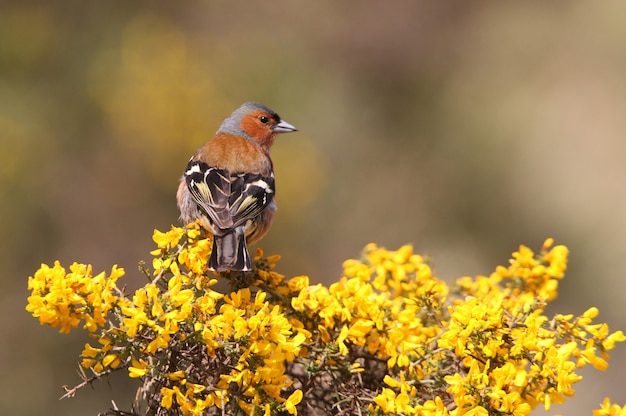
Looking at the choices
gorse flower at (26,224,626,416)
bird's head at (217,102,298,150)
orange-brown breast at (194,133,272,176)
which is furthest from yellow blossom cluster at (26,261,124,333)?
bird's head at (217,102,298,150)

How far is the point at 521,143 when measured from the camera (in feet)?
39.3

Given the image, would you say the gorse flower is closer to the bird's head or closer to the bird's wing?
the bird's wing

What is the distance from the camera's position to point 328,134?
11430 millimetres

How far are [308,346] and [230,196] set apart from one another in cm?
137

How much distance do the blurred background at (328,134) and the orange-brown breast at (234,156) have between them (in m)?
3.14

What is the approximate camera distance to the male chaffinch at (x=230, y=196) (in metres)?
3.64

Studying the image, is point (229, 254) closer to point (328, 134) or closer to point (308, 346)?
point (308, 346)

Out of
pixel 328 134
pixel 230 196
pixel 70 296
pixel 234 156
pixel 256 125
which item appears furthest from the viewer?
pixel 328 134

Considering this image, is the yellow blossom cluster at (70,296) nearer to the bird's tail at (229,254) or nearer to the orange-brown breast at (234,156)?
the bird's tail at (229,254)

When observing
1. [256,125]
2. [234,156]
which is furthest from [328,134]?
[234,156]

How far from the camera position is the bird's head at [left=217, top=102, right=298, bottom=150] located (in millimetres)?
5570

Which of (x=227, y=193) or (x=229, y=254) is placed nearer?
(x=229, y=254)

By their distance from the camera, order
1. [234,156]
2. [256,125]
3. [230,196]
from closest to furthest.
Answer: [230,196], [234,156], [256,125]

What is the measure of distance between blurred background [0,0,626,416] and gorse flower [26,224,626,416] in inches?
175
